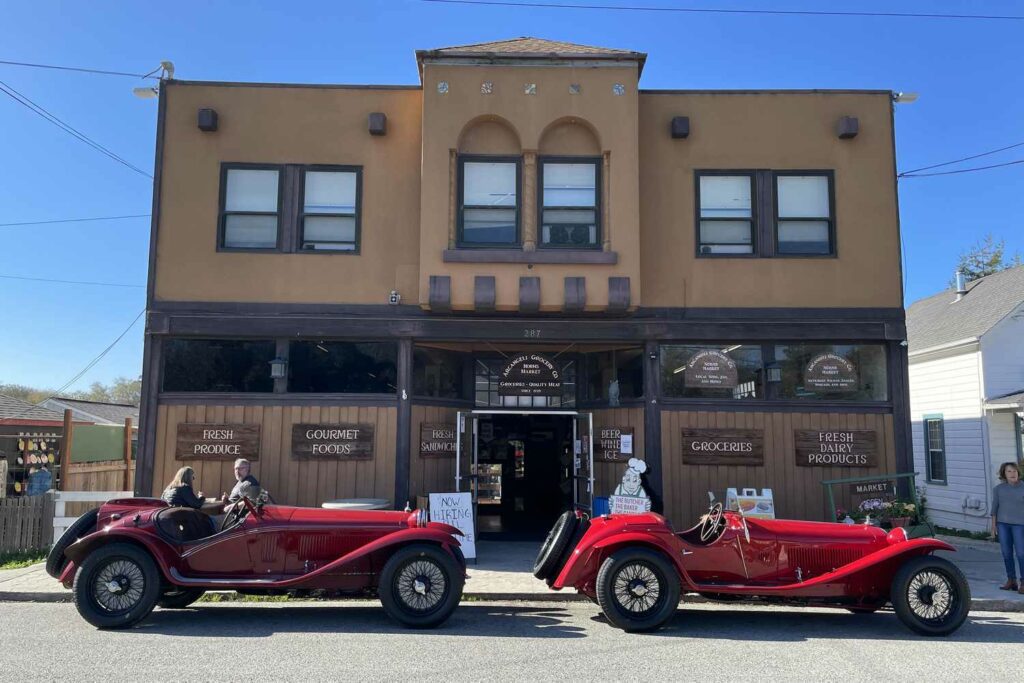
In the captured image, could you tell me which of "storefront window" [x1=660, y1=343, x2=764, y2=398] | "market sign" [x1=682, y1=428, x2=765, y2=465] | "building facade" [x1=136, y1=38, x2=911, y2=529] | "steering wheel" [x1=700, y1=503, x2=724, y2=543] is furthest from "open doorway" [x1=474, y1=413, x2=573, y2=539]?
"steering wheel" [x1=700, y1=503, x2=724, y2=543]

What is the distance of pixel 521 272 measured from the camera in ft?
37.9

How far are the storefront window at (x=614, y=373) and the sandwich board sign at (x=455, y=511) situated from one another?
287 centimetres

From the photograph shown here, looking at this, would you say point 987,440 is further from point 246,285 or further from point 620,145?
point 246,285

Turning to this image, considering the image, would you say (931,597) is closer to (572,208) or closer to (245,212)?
(572,208)

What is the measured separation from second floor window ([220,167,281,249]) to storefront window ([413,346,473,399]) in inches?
112

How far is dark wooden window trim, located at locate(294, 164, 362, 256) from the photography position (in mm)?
12000

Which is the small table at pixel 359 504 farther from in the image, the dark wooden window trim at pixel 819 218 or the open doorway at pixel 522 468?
the dark wooden window trim at pixel 819 218

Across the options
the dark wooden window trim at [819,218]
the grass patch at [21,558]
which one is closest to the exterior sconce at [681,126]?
the dark wooden window trim at [819,218]

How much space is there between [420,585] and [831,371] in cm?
757

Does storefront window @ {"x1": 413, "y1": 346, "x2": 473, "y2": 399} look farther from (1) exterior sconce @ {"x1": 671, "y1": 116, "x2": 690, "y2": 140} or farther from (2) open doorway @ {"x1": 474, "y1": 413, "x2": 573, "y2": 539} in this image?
(1) exterior sconce @ {"x1": 671, "y1": 116, "x2": 690, "y2": 140}

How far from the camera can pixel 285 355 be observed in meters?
11.9

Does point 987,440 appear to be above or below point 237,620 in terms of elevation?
above

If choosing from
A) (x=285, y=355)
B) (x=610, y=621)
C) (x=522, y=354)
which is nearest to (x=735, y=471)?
(x=522, y=354)

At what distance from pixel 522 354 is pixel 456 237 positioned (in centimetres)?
222
